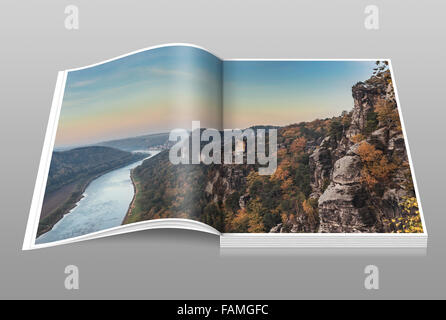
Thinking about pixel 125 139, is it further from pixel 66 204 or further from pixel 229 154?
pixel 229 154

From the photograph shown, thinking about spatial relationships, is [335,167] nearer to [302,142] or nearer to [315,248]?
[302,142]

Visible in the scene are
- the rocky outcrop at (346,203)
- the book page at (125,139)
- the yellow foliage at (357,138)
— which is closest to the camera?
the book page at (125,139)

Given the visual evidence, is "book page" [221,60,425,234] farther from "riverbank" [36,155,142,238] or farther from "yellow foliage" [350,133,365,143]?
"riverbank" [36,155,142,238]

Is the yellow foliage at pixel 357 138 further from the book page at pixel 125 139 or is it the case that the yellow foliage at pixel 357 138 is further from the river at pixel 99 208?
the river at pixel 99 208

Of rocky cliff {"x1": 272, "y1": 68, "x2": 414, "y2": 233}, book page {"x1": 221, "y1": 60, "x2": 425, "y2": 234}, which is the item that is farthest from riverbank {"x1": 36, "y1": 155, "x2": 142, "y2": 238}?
rocky cliff {"x1": 272, "y1": 68, "x2": 414, "y2": 233}

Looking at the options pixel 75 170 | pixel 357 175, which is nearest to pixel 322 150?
pixel 357 175

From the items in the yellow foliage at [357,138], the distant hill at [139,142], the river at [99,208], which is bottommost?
the river at [99,208]

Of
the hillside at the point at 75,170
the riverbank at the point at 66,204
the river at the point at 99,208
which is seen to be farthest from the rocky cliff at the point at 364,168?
the riverbank at the point at 66,204
